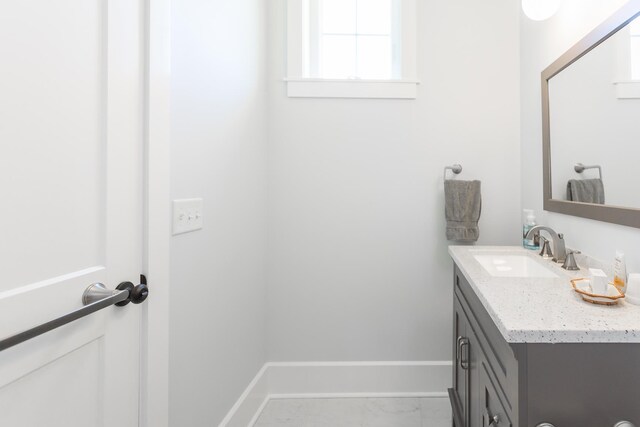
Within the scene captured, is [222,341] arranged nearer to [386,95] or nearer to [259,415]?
[259,415]

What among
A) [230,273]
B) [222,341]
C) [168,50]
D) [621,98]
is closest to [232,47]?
[168,50]

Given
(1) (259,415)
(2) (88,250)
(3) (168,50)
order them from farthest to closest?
(1) (259,415), (3) (168,50), (2) (88,250)

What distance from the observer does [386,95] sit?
1.79 m

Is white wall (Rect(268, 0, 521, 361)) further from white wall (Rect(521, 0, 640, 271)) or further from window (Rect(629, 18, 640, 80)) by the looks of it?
window (Rect(629, 18, 640, 80))

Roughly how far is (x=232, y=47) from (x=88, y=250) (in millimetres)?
1067

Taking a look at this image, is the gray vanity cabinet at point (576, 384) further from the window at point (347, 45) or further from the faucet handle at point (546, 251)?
the window at point (347, 45)

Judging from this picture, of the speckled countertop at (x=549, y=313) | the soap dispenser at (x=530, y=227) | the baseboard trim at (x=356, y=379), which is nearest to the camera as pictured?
the speckled countertop at (x=549, y=313)

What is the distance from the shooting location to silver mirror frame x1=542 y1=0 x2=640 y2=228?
1021 millimetres

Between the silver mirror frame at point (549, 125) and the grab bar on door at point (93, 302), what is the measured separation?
144cm

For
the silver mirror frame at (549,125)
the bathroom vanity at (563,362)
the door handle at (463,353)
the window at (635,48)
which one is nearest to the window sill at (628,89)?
the window at (635,48)

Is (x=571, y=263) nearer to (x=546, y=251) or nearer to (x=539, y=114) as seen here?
(x=546, y=251)

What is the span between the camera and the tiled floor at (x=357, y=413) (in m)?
1.63

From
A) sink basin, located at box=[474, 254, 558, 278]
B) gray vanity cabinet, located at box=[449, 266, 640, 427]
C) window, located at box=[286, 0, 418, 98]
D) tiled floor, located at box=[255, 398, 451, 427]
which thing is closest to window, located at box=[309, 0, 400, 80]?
window, located at box=[286, 0, 418, 98]

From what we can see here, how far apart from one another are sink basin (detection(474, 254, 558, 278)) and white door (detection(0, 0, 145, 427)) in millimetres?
1234
